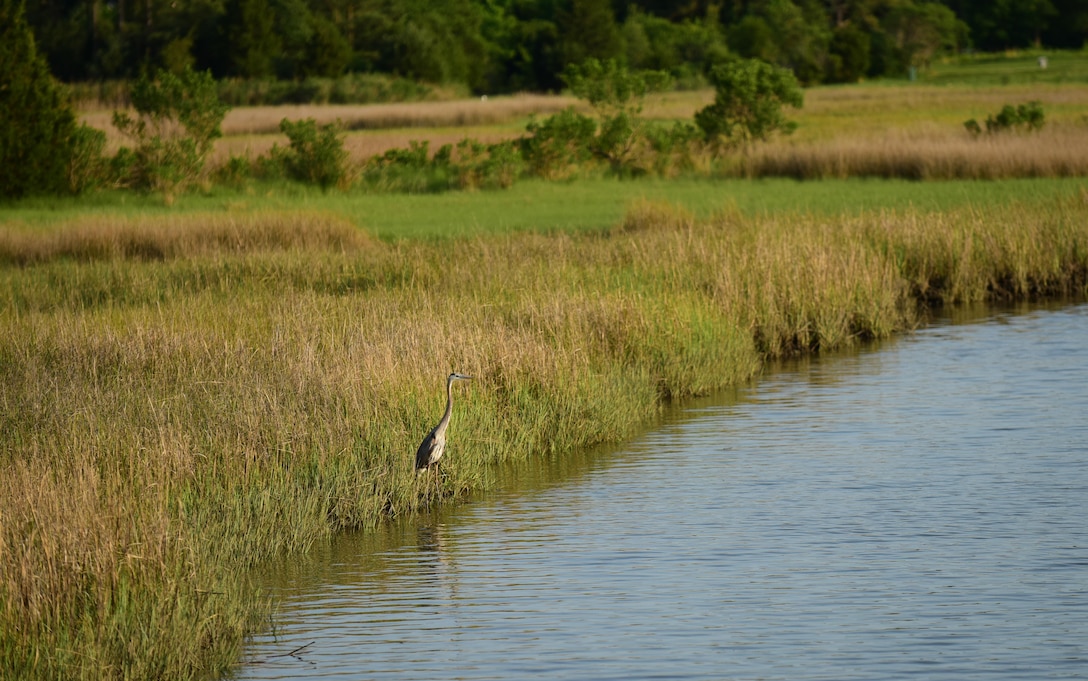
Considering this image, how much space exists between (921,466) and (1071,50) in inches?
3259

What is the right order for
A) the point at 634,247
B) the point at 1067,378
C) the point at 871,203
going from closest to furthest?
the point at 1067,378 → the point at 634,247 → the point at 871,203

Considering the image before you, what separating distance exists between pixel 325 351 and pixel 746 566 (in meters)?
5.01

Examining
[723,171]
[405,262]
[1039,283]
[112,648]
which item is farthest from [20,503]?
[723,171]

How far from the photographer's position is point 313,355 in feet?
42.3

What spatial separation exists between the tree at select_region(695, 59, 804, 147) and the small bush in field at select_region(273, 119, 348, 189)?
11387 mm

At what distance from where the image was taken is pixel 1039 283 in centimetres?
2270

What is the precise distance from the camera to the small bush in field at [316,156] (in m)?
37.8

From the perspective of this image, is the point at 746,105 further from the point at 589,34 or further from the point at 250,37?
the point at 589,34

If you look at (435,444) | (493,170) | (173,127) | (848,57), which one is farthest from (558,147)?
(848,57)

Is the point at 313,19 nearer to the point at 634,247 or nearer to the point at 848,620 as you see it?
the point at 634,247

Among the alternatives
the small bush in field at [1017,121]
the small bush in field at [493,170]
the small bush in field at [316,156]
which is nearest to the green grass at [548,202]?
the small bush in field at [493,170]

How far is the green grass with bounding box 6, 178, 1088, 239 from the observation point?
2842 cm

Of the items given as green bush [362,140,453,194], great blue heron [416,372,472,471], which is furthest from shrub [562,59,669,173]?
great blue heron [416,372,472,471]

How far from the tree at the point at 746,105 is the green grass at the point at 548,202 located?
5743 mm
